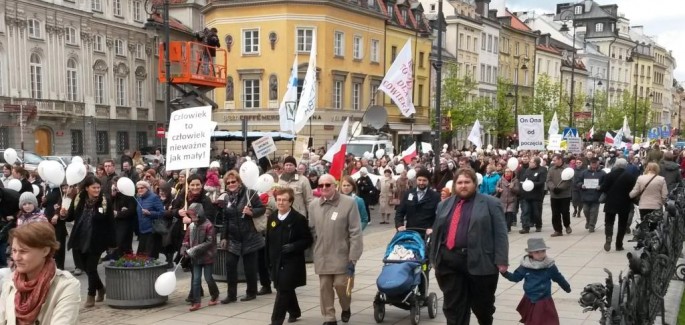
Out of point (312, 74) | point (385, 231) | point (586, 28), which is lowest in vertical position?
point (385, 231)

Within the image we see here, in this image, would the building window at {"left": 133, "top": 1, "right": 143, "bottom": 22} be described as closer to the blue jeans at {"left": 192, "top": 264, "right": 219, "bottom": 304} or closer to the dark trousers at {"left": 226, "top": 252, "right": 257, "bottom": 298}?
the dark trousers at {"left": 226, "top": 252, "right": 257, "bottom": 298}

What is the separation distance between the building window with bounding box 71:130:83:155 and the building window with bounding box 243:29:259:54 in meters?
11.8

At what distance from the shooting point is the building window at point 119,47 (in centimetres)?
4490

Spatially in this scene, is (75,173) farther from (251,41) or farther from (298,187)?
(251,41)

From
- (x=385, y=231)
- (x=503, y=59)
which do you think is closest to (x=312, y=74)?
(x=385, y=231)

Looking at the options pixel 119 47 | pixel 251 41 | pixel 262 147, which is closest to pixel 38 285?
pixel 262 147

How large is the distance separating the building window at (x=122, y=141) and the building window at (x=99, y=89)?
2.80 metres

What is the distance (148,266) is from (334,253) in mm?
2708

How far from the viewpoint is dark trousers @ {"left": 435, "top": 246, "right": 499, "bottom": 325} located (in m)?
6.43

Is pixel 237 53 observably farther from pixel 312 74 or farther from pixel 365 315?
pixel 365 315

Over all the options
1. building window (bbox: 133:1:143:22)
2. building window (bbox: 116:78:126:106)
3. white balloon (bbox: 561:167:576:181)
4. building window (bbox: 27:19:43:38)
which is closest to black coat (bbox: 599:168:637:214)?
white balloon (bbox: 561:167:576:181)

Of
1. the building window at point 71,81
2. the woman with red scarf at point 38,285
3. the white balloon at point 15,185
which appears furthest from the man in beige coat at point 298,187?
the building window at point 71,81

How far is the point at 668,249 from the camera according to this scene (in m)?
8.33

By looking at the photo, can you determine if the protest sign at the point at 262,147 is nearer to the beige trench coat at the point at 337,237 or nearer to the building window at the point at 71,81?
the beige trench coat at the point at 337,237
